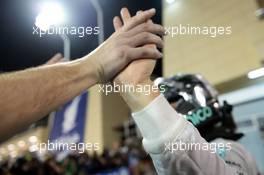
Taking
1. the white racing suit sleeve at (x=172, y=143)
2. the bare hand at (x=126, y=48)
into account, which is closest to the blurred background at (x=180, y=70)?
the bare hand at (x=126, y=48)

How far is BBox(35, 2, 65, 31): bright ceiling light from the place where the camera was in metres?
0.98

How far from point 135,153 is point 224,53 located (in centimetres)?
137

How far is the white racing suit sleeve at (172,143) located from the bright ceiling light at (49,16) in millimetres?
476

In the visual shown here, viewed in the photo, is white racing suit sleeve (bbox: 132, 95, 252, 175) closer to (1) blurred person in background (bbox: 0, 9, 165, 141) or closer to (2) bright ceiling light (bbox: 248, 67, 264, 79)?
(1) blurred person in background (bbox: 0, 9, 165, 141)

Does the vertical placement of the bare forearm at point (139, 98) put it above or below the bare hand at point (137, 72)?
below

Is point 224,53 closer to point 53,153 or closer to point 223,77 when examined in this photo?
point 223,77

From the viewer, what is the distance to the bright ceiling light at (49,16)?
38.6 inches

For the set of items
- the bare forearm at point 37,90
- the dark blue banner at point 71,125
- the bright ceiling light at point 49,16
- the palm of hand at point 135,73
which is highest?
the bright ceiling light at point 49,16

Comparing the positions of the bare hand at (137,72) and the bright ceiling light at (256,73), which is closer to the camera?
the bare hand at (137,72)

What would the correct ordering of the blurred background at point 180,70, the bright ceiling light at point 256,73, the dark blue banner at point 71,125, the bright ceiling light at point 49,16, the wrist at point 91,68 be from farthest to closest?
the bright ceiling light at point 256,73
the dark blue banner at point 71,125
the blurred background at point 180,70
the bright ceiling light at point 49,16
the wrist at point 91,68

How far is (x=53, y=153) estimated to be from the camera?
2389mm

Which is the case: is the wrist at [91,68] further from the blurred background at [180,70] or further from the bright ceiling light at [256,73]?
the bright ceiling light at [256,73]

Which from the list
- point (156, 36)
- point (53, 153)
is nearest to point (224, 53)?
point (53, 153)

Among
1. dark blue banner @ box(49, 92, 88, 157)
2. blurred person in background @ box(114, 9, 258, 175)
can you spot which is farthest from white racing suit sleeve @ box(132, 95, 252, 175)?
dark blue banner @ box(49, 92, 88, 157)
